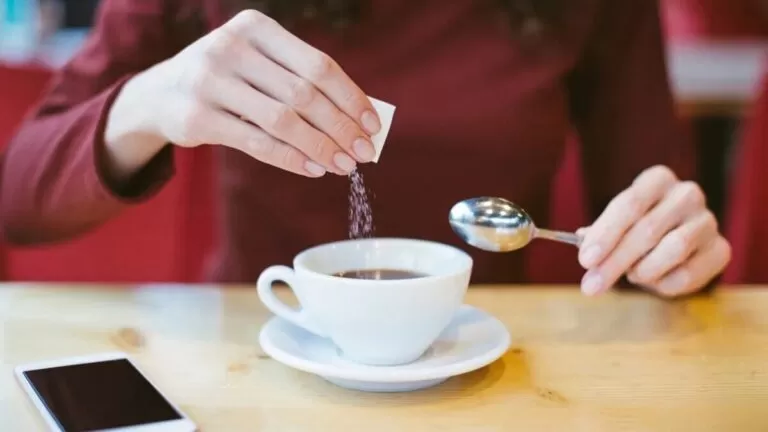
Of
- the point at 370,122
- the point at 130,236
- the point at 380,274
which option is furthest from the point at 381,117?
the point at 130,236

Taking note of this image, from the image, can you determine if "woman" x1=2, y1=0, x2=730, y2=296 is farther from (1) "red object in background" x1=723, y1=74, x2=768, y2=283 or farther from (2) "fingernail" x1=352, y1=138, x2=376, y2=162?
(1) "red object in background" x1=723, y1=74, x2=768, y2=283

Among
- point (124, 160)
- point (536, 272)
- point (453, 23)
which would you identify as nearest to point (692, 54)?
point (536, 272)

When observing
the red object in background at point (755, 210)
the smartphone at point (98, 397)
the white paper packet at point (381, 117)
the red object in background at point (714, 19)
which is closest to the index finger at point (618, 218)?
the white paper packet at point (381, 117)

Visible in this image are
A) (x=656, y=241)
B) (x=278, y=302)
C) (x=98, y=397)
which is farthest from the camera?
(x=656, y=241)

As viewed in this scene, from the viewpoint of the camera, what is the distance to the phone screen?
57 cm

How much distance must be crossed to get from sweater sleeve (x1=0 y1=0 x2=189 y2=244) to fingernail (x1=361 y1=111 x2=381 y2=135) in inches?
10.8

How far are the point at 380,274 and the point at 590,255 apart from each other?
20 centimetres

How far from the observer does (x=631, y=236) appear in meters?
0.81

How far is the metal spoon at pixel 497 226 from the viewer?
31.1 inches

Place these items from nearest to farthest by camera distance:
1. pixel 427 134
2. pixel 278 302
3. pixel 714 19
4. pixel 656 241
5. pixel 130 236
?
pixel 278 302 → pixel 656 241 → pixel 427 134 → pixel 130 236 → pixel 714 19

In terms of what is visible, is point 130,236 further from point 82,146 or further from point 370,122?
point 370,122

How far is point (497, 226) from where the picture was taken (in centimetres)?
79

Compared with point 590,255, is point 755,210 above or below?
below

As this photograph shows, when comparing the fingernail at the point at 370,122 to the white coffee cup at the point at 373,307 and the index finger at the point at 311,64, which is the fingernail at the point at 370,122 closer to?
the index finger at the point at 311,64
